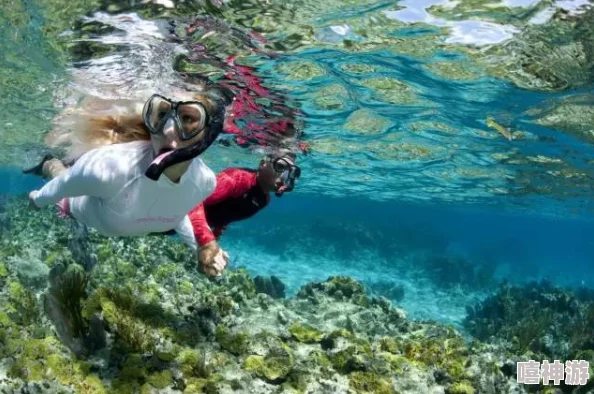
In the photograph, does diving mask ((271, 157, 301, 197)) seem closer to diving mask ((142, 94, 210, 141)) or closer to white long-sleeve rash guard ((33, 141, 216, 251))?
white long-sleeve rash guard ((33, 141, 216, 251))

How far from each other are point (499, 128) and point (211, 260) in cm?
1233

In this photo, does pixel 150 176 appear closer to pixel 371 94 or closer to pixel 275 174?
pixel 275 174

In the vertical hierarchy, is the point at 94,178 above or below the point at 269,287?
above

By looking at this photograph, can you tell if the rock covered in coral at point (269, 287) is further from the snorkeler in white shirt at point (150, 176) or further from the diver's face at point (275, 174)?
the snorkeler in white shirt at point (150, 176)

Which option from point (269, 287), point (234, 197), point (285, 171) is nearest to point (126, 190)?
point (234, 197)

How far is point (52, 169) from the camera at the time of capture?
6.53 meters

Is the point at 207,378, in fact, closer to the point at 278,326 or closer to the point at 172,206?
the point at 172,206

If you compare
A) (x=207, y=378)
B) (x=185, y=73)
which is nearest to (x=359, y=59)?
(x=185, y=73)

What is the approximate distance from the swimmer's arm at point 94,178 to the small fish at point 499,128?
39.0 ft

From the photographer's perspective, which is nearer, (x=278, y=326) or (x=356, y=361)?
(x=356, y=361)

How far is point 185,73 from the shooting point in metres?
10.9

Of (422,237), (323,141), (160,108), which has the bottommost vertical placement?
(422,237)

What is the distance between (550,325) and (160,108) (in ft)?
48.7

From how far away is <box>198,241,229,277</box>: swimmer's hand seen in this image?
5.27 metres
